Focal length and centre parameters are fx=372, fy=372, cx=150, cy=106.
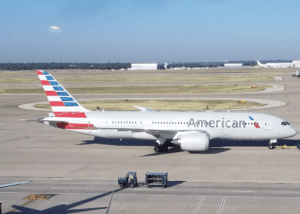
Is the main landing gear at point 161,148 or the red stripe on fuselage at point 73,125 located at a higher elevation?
the red stripe on fuselage at point 73,125

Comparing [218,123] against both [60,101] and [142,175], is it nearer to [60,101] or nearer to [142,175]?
[142,175]

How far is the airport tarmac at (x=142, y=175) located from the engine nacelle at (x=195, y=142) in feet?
3.17

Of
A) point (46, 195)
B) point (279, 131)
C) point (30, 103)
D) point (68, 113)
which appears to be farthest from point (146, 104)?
point (46, 195)

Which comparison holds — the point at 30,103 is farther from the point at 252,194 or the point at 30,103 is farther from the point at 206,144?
the point at 252,194

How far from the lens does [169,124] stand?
130 ft

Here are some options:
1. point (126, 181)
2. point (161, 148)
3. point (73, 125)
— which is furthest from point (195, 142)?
point (73, 125)

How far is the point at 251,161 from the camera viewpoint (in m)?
35.2

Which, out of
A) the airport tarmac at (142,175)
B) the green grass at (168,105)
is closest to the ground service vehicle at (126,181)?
the airport tarmac at (142,175)

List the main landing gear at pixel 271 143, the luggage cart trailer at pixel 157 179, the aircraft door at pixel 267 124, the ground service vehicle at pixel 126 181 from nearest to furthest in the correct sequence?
the luggage cart trailer at pixel 157 179
the ground service vehicle at pixel 126 181
the aircraft door at pixel 267 124
the main landing gear at pixel 271 143

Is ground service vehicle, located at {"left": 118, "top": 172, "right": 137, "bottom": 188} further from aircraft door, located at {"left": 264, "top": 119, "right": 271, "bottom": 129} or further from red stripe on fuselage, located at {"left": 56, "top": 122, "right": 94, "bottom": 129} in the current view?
aircraft door, located at {"left": 264, "top": 119, "right": 271, "bottom": 129}

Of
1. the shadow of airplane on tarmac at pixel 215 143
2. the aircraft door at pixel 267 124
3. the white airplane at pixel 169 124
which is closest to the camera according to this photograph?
the white airplane at pixel 169 124

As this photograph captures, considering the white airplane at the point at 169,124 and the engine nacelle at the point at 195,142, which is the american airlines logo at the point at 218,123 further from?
the engine nacelle at the point at 195,142

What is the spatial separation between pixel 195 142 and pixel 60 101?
15.9 metres

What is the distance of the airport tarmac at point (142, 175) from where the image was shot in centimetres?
2405
